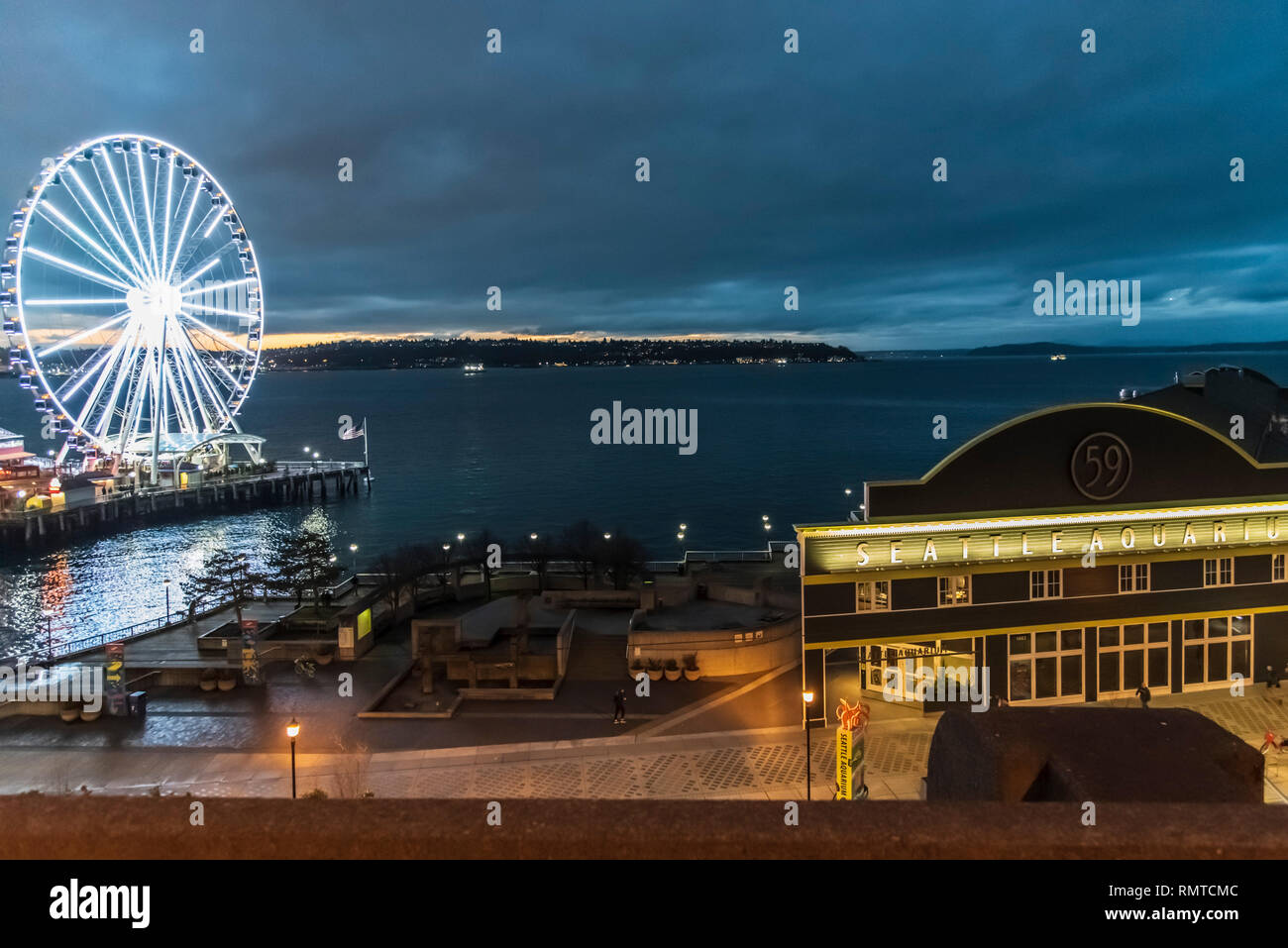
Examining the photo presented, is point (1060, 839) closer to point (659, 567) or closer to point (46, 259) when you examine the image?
point (659, 567)

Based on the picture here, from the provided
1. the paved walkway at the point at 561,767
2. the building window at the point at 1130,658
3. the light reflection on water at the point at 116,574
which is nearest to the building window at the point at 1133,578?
the building window at the point at 1130,658

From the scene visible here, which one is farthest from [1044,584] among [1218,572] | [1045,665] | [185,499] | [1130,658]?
[185,499]

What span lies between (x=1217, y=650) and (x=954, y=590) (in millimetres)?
8461

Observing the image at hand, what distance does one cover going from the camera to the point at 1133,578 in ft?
82.4

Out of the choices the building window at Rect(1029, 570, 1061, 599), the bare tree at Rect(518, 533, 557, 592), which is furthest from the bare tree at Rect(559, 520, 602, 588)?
the building window at Rect(1029, 570, 1061, 599)

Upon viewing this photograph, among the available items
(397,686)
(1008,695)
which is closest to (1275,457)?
(1008,695)

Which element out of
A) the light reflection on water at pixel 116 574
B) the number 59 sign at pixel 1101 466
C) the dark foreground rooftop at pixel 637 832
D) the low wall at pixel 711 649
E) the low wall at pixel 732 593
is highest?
the number 59 sign at pixel 1101 466

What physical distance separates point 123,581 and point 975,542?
197 ft

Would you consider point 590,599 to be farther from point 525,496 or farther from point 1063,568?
point 525,496

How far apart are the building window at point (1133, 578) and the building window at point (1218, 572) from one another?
1873 millimetres

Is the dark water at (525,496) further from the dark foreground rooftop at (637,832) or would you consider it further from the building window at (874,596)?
the dark foreground rooftop at (637,832)

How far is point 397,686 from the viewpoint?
27.1 metres

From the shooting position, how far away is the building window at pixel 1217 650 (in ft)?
84.5

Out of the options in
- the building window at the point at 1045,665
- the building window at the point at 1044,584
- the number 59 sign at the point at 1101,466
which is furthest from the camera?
the building window at the point at 1045,665
